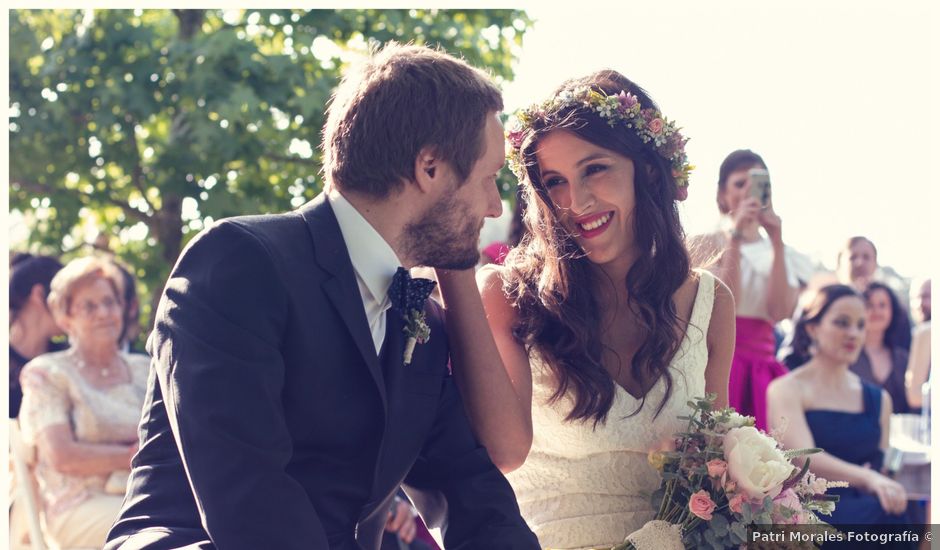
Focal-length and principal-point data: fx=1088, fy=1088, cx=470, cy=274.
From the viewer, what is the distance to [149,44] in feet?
21.5

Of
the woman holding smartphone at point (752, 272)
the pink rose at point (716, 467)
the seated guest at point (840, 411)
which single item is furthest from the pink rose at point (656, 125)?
the seated guest at point (840, 411)

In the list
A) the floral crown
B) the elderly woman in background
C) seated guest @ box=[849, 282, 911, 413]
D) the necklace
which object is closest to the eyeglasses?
the elderly woman in background

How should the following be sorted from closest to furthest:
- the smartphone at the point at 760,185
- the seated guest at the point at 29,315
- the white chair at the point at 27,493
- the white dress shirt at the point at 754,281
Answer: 1. the white chair at the point at 27,493
2. the smartphone at the point at 760,185
3. the white dress shirt at the point at 754,281
4. the seated guest at the point at 29,315

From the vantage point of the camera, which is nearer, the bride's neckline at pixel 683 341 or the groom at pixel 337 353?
the groom at pixel 337 353

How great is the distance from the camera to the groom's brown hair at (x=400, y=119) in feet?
8.04

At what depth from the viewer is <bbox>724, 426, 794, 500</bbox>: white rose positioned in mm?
2580

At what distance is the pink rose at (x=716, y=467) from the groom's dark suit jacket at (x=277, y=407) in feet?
1.60

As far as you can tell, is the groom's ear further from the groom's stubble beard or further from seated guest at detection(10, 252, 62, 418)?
seated guest at detection(10, 252, 62, 418)

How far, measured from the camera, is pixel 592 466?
3033 millimetres

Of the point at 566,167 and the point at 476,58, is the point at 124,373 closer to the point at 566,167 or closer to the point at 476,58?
the point at 476,58

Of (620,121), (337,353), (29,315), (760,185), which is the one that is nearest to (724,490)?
(337,353)

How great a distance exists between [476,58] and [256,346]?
184 inches

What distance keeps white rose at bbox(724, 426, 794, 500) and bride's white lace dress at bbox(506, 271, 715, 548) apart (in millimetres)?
365

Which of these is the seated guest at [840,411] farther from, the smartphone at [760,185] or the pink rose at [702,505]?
the pink rose at [702,505]
